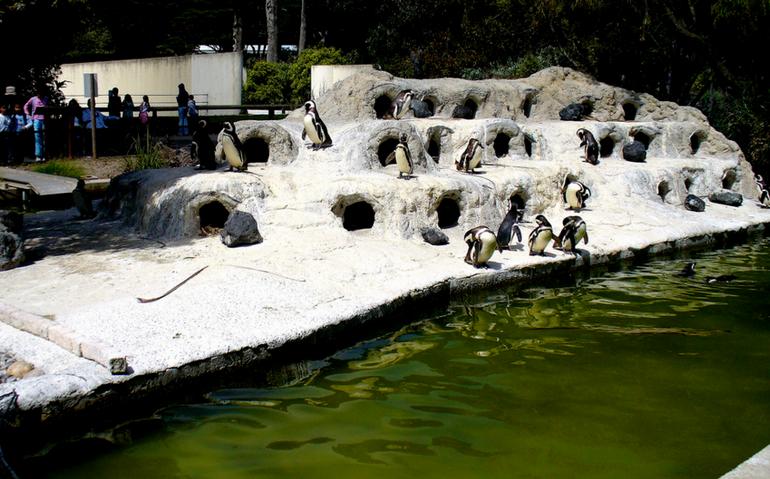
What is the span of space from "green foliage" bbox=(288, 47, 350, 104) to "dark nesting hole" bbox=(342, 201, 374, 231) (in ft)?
52.7

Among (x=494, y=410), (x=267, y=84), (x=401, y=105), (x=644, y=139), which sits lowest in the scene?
(x=494, y=410)

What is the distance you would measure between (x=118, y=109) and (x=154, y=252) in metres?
11.9

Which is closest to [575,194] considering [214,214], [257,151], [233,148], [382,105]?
[382,105]

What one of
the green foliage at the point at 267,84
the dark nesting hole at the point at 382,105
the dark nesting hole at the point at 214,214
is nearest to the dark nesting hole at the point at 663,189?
the dark nesting hole at the point at 382,105

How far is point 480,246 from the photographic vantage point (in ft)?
32.3

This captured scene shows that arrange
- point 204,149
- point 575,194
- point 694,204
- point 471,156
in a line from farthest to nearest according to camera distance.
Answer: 1. point 694,204
2. point 575,194
3. point 471,156
4. point 204,149

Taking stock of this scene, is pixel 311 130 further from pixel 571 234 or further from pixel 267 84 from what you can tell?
pixel 267 84

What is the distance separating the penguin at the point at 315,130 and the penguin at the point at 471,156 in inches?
88.9

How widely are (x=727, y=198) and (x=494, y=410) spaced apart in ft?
37.6

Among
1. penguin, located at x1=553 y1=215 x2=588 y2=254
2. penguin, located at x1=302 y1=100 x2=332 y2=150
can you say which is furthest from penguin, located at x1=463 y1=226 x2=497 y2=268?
penguin, located at x1=302 y1=100 x2=332 y2=150

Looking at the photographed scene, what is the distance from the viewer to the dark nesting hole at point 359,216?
1206 centimetres

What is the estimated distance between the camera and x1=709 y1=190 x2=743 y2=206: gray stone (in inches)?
626

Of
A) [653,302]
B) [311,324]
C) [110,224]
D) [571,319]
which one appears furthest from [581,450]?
[110,224]

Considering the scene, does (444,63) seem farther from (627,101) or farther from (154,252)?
(154,252)
